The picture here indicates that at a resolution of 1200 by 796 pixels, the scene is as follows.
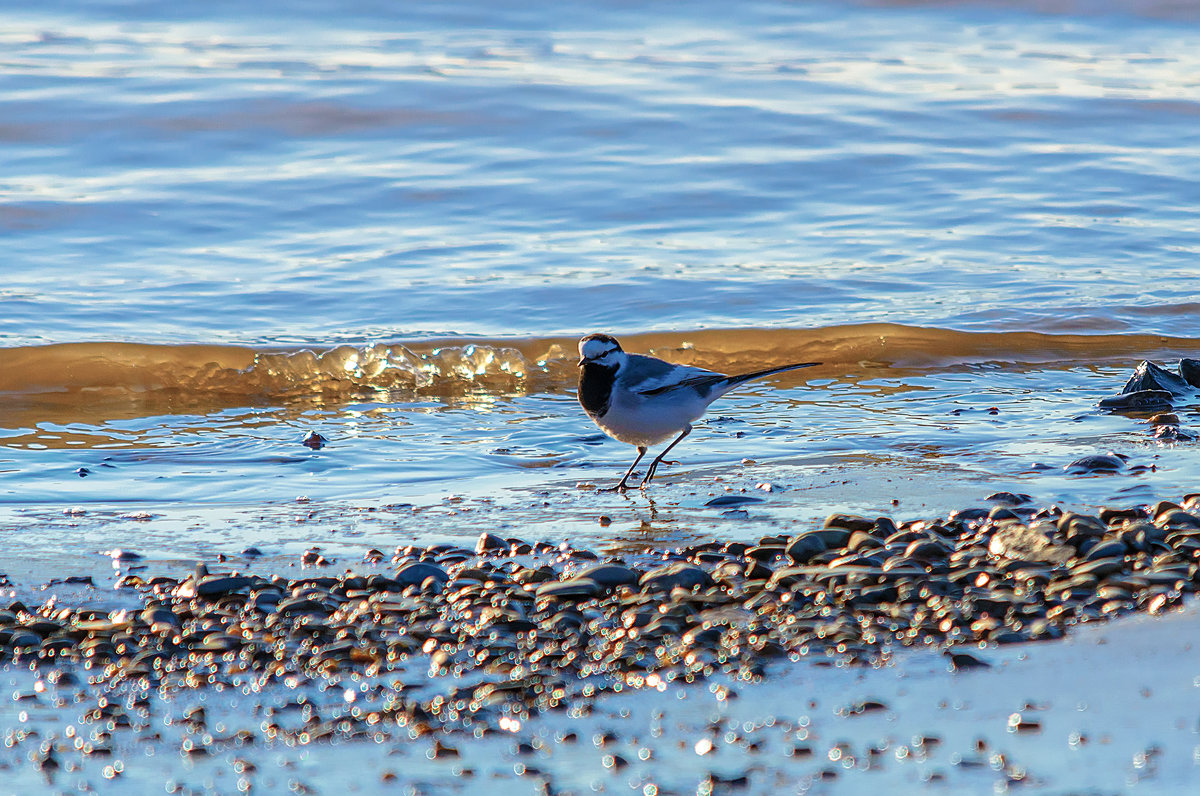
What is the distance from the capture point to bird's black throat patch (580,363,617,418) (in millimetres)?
6848

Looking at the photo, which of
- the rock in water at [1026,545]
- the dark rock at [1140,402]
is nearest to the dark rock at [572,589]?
the rock in water at [1026,545]

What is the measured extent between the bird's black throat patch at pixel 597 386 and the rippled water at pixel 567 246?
1.29 feet

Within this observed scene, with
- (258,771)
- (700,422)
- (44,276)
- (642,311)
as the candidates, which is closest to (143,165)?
(44,276)

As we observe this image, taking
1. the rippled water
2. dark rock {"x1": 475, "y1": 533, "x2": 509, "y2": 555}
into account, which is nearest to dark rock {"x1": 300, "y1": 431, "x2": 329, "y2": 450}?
the rippled water

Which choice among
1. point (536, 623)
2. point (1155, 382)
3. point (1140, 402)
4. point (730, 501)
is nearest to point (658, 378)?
point (730, 501)

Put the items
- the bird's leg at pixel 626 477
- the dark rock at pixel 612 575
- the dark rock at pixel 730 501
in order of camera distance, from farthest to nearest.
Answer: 1. the bird's leg at pixel 626 477
2. the dark rock at pixel 730 501
3. the dark rock at pixel 612 575

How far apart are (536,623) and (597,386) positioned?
2.67 metres

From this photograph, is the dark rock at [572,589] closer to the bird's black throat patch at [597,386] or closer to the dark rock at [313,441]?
the bird's black throat patch at [597,386]

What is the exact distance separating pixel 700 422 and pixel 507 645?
427 cm

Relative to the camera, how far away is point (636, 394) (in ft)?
22.2

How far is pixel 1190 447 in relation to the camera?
266 inches

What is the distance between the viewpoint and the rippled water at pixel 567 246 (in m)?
7.16

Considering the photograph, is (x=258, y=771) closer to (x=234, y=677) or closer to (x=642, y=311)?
(x=234, y=677)

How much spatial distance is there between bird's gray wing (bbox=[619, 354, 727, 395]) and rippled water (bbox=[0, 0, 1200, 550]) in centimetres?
49
